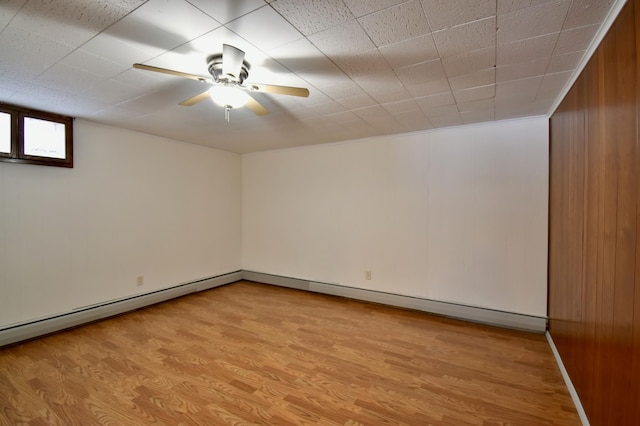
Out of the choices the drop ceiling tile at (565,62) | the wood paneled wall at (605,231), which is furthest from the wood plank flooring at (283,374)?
the drop ceiling tile at (565,62)

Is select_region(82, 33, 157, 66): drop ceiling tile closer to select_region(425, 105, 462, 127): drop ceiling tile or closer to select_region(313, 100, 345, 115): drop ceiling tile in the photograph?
select_region(313, 100, 345, 115): drop ceiling tile

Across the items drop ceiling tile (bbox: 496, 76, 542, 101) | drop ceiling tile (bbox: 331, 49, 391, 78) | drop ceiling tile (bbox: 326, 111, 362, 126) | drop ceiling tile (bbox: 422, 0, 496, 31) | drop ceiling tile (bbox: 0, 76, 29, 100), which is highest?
drop ceiling tile (bbox: 326, 111, 362, 126)

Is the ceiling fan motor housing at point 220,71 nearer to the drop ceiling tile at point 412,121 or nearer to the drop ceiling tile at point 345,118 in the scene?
the drop ceiling tile at point 345,118

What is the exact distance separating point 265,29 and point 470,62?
1386 millimetres

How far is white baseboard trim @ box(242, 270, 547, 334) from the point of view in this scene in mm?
3053

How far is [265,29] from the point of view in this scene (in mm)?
1555

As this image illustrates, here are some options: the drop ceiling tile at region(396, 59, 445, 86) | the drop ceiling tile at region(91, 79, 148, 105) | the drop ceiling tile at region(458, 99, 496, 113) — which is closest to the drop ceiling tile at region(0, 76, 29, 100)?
the drop ceiling tile at region(91, 79, 148, 105)

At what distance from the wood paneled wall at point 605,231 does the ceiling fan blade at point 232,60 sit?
1.95 metres

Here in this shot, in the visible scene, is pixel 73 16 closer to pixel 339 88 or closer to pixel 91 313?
pixel 339 88

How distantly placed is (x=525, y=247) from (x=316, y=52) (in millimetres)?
2989

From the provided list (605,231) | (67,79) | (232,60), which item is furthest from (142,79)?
(605,231)

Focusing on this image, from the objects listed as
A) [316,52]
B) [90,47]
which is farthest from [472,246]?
[90,47]

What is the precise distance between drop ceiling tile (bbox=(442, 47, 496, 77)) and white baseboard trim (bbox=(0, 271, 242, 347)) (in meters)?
4.33

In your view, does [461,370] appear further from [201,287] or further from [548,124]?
[201,287]
